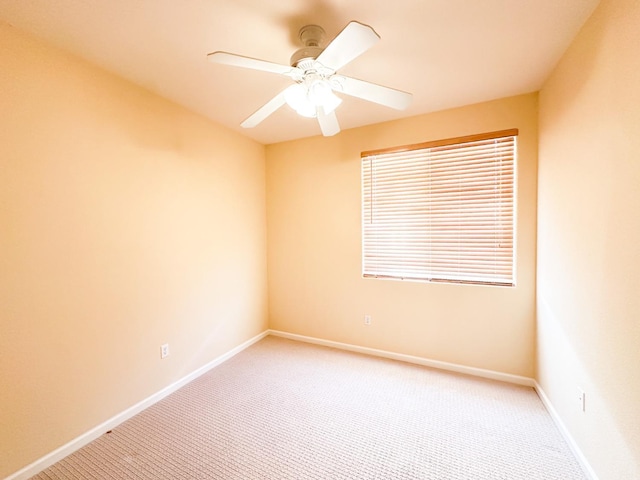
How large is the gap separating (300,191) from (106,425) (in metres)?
2.63

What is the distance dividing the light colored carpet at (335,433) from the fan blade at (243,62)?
2.13 meters

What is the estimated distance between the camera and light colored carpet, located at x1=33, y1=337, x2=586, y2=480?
4.99ft

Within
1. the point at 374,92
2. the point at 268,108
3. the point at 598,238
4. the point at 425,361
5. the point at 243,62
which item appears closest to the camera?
the point at 243,62

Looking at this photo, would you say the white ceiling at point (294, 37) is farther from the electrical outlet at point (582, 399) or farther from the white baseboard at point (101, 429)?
the white baseboard at point (101, 429)

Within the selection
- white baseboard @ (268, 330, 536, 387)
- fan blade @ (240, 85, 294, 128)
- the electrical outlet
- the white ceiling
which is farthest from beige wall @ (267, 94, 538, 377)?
fan blade @ (240, 85, 294, 128)

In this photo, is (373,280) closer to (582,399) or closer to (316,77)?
(582,399)

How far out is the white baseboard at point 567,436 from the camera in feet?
4.73

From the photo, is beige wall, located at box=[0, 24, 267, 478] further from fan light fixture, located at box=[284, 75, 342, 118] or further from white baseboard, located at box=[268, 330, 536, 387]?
fan light fixture, located at box=[284, 75, 342, 118]

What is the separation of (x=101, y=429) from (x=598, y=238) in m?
3.20

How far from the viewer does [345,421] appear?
1.91m

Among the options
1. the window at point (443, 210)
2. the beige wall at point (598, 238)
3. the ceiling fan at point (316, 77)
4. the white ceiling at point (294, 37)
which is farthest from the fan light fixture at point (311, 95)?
the window at point (443, 210)

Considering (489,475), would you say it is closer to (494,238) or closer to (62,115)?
(494,238)

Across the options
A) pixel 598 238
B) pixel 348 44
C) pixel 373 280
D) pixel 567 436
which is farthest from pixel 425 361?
pixel 348 44

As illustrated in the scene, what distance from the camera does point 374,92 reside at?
1478 mm
